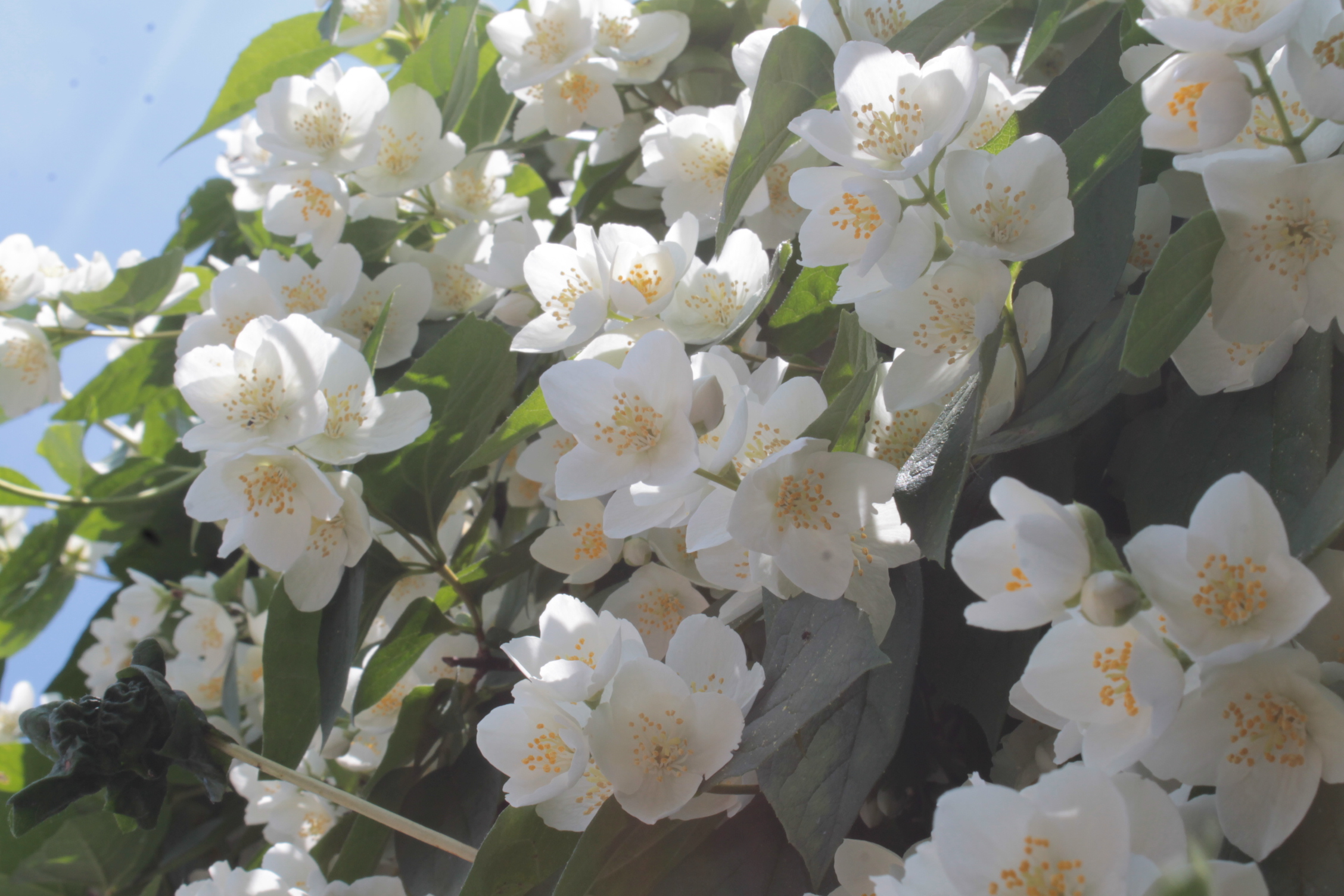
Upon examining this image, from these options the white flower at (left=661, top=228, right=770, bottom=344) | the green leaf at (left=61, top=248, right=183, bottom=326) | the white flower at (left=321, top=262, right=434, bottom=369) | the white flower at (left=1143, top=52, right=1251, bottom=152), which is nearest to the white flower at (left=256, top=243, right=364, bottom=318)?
the white flower at (left=321, top=262, right=434, bottom=369)

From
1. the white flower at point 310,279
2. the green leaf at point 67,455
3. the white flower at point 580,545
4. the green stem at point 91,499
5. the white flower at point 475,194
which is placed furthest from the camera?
the green leaf at point 67,455

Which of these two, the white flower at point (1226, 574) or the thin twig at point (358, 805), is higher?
the white flower at point (1226, 574)

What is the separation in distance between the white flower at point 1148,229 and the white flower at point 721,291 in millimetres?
239

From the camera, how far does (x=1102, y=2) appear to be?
2.40ft

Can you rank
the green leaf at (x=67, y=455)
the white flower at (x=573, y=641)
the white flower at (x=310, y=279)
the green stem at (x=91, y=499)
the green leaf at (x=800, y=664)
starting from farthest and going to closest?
the green leaf at (x=67, y=455) → the green stem at (x=91, y=499) → the white flower at (x=310, y=279) → the white flower at (x=573, y=641) → the green leaf at (x=800, y=664)

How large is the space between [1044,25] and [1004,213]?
0.19 metres

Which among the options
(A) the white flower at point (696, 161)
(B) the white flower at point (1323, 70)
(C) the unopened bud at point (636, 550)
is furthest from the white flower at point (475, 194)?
(B) the white flower at point (1323, 70)

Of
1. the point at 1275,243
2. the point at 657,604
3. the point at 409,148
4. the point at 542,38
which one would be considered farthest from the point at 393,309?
the point at 1275,243

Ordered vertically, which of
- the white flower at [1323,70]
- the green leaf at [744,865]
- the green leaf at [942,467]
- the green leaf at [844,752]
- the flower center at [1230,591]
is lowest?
the green leaf at [744,865]

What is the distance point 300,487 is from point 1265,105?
715 mm

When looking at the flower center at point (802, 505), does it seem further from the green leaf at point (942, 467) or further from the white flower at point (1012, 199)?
the white flower at point (1012, 199)

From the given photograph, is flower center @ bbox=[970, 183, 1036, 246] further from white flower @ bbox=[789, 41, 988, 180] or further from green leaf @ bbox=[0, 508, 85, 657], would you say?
green leaf @ bbox=[0, 508, 85, 657]

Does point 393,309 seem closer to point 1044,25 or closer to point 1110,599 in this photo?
point 1044,25

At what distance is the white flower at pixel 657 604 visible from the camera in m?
0.72
